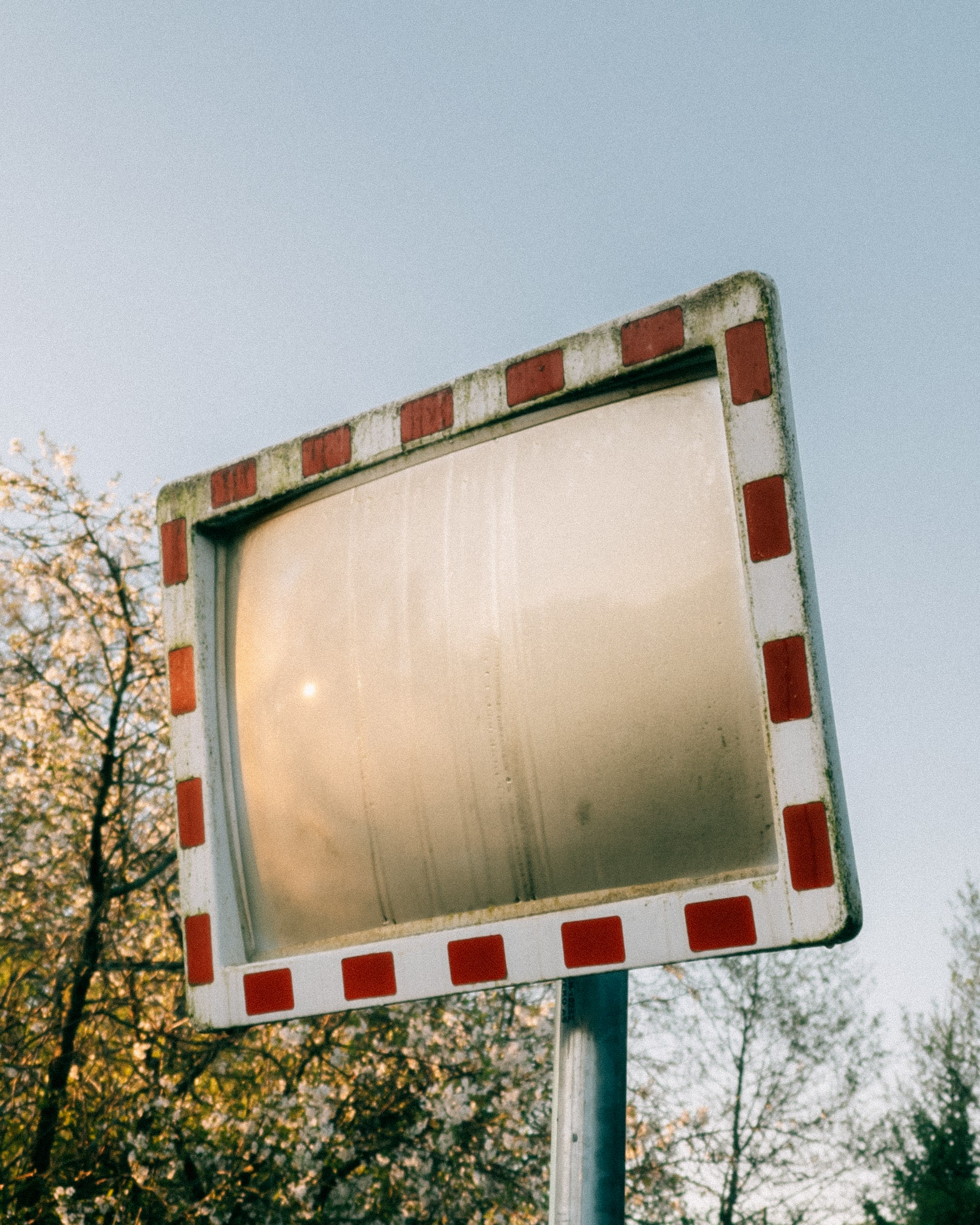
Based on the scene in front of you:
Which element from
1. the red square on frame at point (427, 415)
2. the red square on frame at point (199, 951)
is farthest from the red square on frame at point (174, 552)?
the red square on frame at point (199, 951)

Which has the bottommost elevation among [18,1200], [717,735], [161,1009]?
[18,1200]

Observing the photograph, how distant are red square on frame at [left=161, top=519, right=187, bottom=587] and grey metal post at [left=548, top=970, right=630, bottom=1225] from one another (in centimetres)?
95

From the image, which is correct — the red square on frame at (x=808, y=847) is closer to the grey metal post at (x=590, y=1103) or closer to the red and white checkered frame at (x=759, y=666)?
the red and white checkered frame at (x=759, y=666)

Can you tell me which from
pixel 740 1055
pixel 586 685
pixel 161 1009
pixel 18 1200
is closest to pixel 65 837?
pixel 161 1009

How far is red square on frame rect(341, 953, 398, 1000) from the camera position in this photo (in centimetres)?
178

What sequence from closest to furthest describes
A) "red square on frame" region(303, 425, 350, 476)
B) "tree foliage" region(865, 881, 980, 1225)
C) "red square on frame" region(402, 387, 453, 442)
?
1. "red square on frame" region(402, 387, 453, 442)
2. "red square on frame" region(303, 425, 350, 476)
3. "tree foliage" region(865, 881, 980, 1225)

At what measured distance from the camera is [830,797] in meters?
1.49

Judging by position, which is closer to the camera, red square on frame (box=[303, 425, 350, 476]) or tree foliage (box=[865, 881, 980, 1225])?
red square on frame (box=[303, 425, 350, 476])

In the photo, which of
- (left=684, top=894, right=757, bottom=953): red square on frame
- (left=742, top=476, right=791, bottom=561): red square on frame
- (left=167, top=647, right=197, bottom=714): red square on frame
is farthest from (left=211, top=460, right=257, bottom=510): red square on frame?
(left=684, top=894, right=757, bottom=953): red square on frame

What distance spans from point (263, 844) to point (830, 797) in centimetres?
91

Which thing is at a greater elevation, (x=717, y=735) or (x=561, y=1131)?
(x=717, y=735)

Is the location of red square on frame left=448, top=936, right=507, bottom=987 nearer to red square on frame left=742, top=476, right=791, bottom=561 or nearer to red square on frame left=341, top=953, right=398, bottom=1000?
red square on frame left=341, top=953, right=398, bottom=1000

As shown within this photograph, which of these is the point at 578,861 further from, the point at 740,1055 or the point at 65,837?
the point at 740,1055

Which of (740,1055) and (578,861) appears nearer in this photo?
(578,861)
